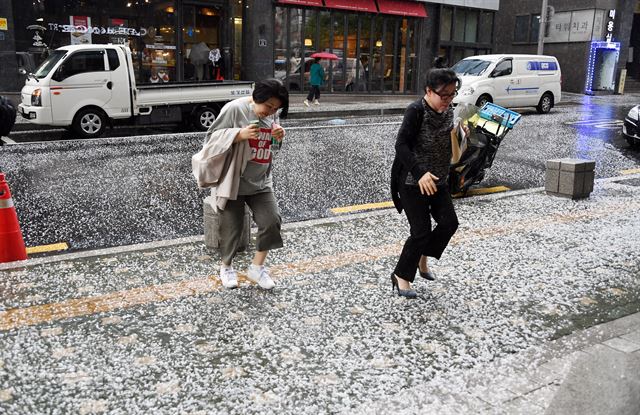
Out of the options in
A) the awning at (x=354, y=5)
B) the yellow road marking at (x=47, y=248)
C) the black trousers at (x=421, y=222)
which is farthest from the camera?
the awning at (x=354, y=5)

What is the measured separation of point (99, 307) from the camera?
451 centimetres

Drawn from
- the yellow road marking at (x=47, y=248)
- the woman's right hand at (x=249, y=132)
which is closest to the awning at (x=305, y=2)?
the yellow road marking at (x=47, y=248)

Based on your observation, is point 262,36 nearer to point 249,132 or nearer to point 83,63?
point 83,63

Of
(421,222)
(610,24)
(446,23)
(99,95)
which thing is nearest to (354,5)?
(446,23)

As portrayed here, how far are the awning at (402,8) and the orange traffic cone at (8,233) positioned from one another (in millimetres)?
24042

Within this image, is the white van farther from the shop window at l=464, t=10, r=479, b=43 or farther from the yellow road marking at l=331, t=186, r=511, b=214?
the shop window at l=464, t=10, r=479, b=43

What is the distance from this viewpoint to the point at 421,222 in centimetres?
459

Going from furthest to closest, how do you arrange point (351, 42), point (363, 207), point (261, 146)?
point (351, 42) → point (363, 207) → point (261, 146)

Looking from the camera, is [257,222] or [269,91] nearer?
[269,91]

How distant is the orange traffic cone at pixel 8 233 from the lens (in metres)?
5.52

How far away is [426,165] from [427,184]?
26 cm

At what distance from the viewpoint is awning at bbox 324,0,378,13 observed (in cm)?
2559

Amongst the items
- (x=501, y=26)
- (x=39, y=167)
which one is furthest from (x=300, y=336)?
(x=501, y=26)

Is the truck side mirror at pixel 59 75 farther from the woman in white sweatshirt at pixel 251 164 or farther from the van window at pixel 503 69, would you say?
the van window at pixel 503 69
